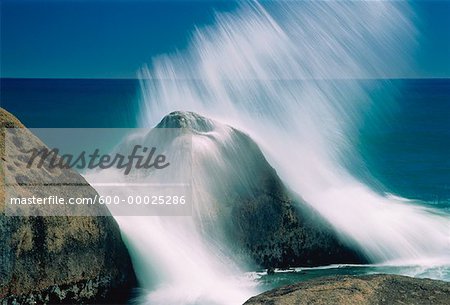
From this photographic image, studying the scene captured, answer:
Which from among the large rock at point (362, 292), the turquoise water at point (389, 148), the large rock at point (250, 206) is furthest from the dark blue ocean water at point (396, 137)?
the large rock at point (362, 292)

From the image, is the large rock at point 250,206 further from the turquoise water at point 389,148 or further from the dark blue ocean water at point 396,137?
the dark blue ocean water at point 396,137

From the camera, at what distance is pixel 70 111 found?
235 ft

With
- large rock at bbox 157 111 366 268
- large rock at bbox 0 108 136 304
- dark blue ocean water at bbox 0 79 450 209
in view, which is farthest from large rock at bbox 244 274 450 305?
dark blue ocean water at bbox 0 79 450 209

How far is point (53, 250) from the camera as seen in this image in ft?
29.1

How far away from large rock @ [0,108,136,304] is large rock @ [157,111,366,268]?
2012 mm

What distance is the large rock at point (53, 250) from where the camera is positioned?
8.51m

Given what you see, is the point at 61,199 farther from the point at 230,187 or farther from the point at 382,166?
the point at 382,166

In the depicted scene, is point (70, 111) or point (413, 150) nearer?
point (413, 150)

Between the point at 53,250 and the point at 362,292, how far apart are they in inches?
201

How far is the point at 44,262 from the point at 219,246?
338cm

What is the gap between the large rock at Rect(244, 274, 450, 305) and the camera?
4.88 metres

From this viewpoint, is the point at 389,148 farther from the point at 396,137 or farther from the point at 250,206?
the point at 250,206

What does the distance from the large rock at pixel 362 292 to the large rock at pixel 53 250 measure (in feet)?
14.6

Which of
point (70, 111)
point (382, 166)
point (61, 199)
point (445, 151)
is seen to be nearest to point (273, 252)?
point (61, 199)
